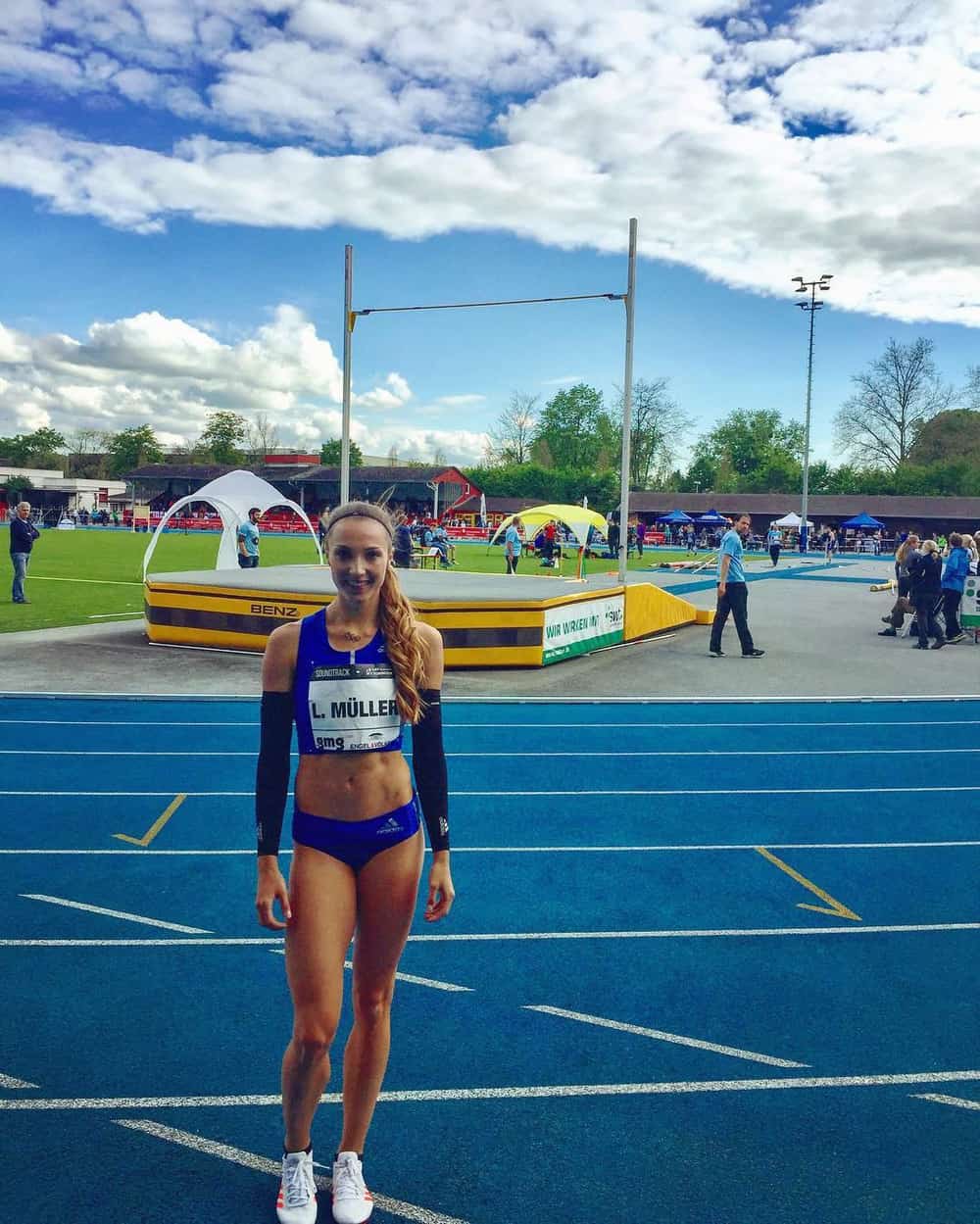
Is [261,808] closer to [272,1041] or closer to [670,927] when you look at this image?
[272,1041]

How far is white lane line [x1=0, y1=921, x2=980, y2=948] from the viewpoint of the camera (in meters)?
5.06

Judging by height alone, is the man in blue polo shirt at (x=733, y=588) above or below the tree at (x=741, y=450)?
below

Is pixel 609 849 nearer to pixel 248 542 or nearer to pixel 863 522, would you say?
pixel 248 542

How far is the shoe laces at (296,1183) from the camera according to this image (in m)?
2.99

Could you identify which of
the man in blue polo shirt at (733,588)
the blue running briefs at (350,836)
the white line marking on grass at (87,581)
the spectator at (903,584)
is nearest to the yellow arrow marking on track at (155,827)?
the blue running briefs at (350,836)

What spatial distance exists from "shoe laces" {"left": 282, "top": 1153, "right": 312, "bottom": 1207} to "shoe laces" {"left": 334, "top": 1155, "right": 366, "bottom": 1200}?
9 centimetres

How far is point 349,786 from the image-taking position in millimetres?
3002

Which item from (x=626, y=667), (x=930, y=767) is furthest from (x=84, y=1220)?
(x=626, y=667)

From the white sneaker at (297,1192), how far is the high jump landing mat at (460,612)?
10052 millimetres

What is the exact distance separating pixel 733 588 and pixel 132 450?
421ft

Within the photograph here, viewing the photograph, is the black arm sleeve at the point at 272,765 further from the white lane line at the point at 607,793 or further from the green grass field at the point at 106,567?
the green grass field at the point at 106,567

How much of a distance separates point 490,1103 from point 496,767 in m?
5.05

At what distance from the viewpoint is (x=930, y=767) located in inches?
355

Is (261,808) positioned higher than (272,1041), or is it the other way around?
(261,808)
